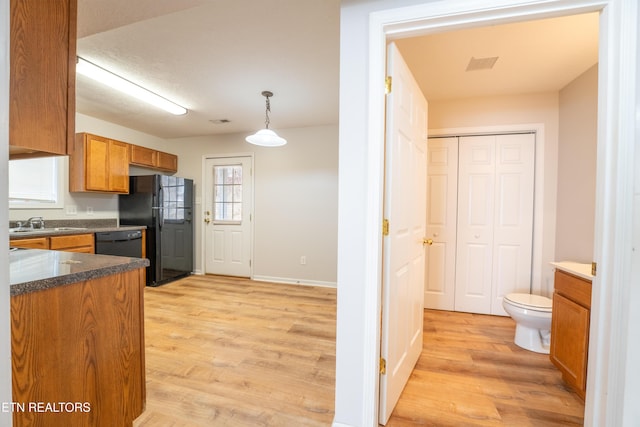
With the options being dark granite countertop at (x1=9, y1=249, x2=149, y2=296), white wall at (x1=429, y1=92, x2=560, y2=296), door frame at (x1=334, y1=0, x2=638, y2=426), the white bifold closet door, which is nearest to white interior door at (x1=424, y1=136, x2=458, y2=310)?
the white bifold closet door

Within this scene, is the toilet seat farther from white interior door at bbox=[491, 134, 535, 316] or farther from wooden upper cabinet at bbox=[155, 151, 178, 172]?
wooden upper cabinet at bbox=[155, 151, 178, 172]

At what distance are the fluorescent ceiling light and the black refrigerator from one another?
1219mm

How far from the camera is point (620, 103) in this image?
1.01 meters

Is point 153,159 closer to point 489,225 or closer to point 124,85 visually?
point 124,85

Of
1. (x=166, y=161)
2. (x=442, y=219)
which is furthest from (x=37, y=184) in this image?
(x=442, y=219)

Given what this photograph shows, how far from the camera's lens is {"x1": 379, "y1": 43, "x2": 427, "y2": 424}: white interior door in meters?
1.39

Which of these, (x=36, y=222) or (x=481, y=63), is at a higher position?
(x=481, y=63)

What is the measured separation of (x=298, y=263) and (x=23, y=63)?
11.9 ft

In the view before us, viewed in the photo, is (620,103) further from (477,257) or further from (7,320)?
(477,257)

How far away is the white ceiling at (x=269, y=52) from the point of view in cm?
170

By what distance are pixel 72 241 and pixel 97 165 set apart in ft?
3.71

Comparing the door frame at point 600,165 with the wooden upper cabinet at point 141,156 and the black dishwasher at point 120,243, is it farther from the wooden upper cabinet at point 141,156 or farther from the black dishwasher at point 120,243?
the wooden upper cabinet at point 141,156

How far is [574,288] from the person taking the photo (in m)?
1.69

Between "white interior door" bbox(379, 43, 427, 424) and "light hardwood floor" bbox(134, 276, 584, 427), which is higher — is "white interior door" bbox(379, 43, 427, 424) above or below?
above
